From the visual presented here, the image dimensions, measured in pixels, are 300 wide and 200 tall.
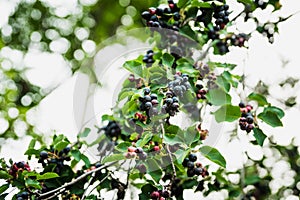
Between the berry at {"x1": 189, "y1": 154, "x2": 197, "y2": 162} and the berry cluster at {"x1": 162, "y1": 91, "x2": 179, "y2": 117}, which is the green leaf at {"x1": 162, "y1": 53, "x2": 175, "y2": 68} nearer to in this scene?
the berry cluster at {"x1": 162, "y1": 91, "x2": 179, "y2": 117}

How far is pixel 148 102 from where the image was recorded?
4.06 ft

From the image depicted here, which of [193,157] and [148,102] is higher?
[148,102]

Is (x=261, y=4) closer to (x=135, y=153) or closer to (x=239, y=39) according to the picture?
(x=239, y=39)

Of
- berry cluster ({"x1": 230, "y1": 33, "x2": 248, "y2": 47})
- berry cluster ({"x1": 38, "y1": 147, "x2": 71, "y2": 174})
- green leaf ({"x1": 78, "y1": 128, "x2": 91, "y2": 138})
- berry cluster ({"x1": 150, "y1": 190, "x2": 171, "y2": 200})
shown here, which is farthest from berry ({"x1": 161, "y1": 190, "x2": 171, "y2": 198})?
berry cluster ({"x1": 230, "y1": 33, "x2": 248, "y2": 47})

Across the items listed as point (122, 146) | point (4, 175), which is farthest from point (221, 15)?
point (4, 175)

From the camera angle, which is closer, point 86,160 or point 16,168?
point 16,168

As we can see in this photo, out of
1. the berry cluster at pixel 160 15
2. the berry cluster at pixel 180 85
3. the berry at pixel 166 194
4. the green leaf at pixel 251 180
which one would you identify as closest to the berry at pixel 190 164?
the berry at pixel 166 194

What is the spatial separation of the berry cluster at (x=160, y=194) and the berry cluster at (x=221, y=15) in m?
0.68

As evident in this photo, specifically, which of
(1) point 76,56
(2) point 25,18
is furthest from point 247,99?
(2) point 25,18

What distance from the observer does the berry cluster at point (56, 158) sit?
5.02 feet

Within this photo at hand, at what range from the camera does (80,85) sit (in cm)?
285

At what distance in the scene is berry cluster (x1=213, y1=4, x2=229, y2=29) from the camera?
1574mm

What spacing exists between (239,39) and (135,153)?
2.33 feet

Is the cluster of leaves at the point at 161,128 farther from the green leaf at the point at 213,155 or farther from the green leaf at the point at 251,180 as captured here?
the green leaf at the point at 251,180
